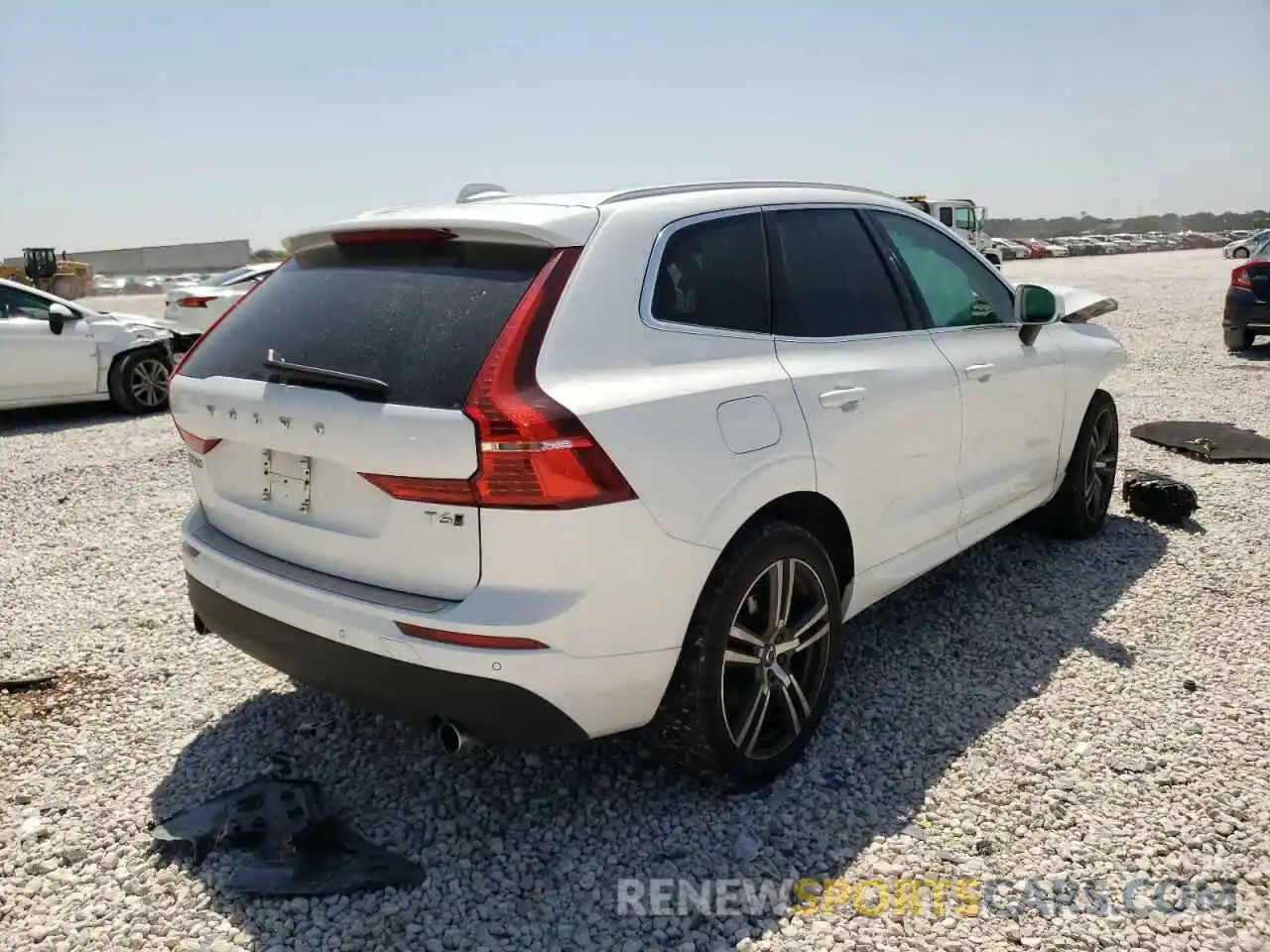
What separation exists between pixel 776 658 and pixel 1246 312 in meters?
12.1

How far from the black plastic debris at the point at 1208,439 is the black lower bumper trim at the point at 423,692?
6.28 meters

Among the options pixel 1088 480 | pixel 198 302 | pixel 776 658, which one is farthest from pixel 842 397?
pixel 198 302

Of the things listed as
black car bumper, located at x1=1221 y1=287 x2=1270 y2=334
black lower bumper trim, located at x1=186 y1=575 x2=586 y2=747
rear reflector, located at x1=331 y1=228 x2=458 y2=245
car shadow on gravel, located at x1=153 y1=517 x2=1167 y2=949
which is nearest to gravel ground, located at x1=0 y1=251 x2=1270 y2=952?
car shadow on gravel, located at x1=153 y1=517 x2=1167 y2=949

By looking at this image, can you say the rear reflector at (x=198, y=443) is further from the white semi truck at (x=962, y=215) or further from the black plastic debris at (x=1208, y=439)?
the white semi truck at (x=962, y=215)

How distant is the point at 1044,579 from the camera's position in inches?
193

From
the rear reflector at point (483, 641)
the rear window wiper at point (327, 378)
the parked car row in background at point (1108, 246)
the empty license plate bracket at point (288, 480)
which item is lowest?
the rear reflector at point (483, 641)

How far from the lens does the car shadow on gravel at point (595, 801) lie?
259 cm

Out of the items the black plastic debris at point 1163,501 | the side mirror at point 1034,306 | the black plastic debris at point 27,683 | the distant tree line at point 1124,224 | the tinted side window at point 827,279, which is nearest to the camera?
the tinted side window at point 827,279

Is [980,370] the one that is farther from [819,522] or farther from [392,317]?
[392,317]

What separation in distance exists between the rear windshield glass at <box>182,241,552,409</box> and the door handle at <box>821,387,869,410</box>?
1031 millimetres

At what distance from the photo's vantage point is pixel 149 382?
1043 centimetres

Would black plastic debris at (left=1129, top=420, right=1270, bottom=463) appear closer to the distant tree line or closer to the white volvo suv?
the white volvo suv

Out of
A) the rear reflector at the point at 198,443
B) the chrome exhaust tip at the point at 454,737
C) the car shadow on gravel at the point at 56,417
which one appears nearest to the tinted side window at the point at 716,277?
the chrome exhaust tip at the point at 454,737

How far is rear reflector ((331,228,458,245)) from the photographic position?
9.43 ft
